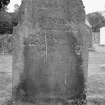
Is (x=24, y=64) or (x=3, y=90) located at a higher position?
(x=24, y=64)

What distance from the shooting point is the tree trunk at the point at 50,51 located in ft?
14.4

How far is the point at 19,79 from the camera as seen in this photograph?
453cm

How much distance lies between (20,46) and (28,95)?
44.6 inches

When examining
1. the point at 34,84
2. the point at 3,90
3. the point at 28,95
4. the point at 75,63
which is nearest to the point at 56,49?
the point at 75,63

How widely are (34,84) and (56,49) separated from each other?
36.9 inches

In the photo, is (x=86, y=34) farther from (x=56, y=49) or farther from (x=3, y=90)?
(x=3, y=90)

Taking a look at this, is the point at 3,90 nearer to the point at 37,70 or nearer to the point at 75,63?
the point at 37,70

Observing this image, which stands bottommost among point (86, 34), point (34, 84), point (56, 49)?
point (34, 84)

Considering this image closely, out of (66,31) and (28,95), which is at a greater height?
(66,31)

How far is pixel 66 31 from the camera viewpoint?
4449mm

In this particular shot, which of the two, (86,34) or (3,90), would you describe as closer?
(86,34)

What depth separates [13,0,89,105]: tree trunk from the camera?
4.39 m

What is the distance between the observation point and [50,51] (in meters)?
4.43

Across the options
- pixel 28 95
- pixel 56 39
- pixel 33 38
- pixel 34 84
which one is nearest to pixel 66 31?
pixel 56 39
